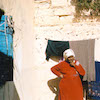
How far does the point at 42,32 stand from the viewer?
369 cm

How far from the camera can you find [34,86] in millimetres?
3623

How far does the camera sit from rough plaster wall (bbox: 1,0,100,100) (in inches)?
131

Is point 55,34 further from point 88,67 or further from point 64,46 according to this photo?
point 88,67

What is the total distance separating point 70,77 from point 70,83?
0.12 metres

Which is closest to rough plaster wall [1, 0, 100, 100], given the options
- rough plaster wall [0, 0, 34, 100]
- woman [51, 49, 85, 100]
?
rough plaster wall [0, 0, 34, 100]

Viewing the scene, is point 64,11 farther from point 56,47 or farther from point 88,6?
point 56,47

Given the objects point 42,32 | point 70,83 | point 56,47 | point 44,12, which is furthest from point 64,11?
point 70,83

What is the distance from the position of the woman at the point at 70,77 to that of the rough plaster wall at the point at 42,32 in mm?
590

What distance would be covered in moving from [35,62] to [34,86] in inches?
23.3

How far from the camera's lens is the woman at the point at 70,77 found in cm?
289

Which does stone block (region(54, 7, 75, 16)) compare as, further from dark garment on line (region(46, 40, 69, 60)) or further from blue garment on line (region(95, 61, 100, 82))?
blue garment on line (region(95, 61, 100, 82))

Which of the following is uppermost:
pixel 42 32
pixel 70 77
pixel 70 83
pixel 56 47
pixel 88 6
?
pixel 88 6

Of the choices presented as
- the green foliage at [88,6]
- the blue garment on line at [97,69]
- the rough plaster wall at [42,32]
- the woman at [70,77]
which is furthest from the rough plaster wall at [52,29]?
the blue garment on line at [97,69]

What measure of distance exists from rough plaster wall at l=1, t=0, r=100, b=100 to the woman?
0.59 m
